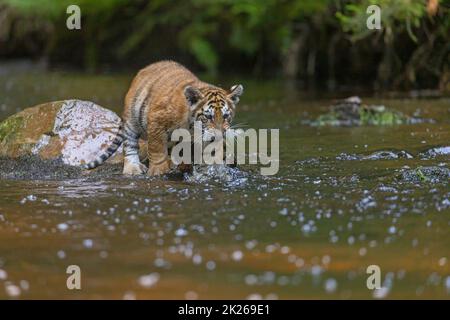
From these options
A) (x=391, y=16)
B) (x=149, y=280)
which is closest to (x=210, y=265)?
(x=149, y=280)

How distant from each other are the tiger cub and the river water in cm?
51

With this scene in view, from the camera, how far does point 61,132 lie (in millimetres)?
9711

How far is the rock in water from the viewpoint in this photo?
374 inches

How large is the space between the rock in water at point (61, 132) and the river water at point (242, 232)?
38.5 inches

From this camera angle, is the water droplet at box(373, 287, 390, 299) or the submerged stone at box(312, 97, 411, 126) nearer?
the water droplet at box(373, 287, 390, 299)

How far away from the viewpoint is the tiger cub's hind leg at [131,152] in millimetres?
9168

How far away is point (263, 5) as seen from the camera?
61.5ft

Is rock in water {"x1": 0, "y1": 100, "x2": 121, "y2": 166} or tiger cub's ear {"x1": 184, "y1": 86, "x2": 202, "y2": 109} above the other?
tiger cub's ear {"x1": 184, "y1": 86, "x2": 202, "y2": 109}

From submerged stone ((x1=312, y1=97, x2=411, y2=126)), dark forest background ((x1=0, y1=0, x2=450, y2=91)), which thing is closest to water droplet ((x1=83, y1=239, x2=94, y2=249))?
submerged stone ((x1=312, y1=97, x2=411, y2=126))

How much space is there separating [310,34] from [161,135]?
33.9ft

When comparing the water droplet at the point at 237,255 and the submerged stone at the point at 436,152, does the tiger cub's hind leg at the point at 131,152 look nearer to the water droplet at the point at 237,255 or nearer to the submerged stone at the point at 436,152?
the submerged stone at the point at 436,152

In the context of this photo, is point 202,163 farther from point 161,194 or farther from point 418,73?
point 418,73

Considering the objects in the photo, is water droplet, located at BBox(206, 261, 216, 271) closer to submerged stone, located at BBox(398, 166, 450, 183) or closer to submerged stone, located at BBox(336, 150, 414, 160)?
submerged stone, located at BBox(398, 166, 450, 183)
